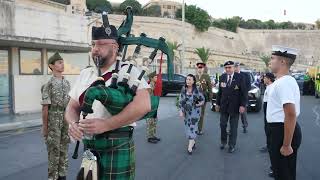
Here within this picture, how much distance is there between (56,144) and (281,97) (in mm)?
3289

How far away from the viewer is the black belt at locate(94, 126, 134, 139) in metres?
3.62

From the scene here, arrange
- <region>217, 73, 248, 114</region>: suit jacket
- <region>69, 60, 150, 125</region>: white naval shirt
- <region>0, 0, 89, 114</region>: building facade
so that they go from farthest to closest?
<region>0, 0, 89, 114</region>: building facade < <region>217, 73, 248, 114</region>: suit jacket < <region>69, 60, 150, 125</region>: white naval shirt

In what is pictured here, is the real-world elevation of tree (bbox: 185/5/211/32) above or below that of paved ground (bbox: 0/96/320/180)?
above

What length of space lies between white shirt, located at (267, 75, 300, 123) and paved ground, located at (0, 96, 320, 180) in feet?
8.57

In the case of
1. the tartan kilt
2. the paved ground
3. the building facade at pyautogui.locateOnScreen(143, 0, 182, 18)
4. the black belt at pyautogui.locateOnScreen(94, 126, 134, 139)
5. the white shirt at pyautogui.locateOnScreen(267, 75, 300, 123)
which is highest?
the building facade at pyautogui.locateOnScreen(143, 0, 182, 18)

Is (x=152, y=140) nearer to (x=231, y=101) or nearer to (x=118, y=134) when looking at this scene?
(x=231, y=101)

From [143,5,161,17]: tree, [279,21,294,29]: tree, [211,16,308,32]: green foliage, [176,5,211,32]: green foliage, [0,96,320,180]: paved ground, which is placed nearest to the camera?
[0,96,320,180]: paved ground

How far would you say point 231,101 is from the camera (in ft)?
33.2

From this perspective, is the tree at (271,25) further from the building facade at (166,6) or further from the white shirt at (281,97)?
the white shirt at (281,97)

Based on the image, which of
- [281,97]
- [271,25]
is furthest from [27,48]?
[271,25]

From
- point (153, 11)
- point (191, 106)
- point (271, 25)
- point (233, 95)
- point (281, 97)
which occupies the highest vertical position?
point (153, 11)

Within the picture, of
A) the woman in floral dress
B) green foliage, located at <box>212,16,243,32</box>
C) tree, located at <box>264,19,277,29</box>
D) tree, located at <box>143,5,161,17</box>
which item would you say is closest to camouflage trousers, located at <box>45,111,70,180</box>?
the woman in floral dress

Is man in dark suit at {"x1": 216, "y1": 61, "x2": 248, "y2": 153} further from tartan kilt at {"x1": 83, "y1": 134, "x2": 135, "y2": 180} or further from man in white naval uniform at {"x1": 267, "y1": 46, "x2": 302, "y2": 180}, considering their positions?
tartan kilt at {"x1": 83, "y1": 134, "x2": 135, "y2": 180}

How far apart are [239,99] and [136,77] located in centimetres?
685
